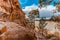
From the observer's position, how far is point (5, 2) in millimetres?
2996

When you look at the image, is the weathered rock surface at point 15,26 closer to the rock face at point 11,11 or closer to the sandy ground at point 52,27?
the rock face at point 11,11

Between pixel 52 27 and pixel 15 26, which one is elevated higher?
pixel 15 26

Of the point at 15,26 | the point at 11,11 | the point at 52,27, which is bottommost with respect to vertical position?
the point at 52,27

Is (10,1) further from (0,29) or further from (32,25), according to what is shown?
(0,29)

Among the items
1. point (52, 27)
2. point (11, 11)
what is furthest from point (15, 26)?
point (52, 27)

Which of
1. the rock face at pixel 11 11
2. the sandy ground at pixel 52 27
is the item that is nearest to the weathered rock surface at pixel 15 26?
the rock face at pixel 11 11

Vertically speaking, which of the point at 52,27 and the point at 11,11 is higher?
the point at 11,11

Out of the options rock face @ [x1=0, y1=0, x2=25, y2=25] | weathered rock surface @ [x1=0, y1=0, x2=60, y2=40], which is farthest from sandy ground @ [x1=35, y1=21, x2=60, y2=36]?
rock face @ [x1=0, y1=0, x2=25, y2=25]

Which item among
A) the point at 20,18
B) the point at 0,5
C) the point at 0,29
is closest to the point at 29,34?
the point at 0,29

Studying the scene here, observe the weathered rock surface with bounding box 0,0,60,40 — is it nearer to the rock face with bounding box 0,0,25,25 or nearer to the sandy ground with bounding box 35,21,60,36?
the rock face with bounding box 0,0,25,25

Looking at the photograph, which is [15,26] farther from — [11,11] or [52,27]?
[52,27]

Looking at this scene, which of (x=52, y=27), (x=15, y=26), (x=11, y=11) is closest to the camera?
(x=15, y=26)

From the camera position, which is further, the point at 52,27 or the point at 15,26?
the point at 52,27

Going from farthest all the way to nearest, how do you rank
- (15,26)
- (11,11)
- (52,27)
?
1. (52,27)
2. (11,11)
3. (15,26)
